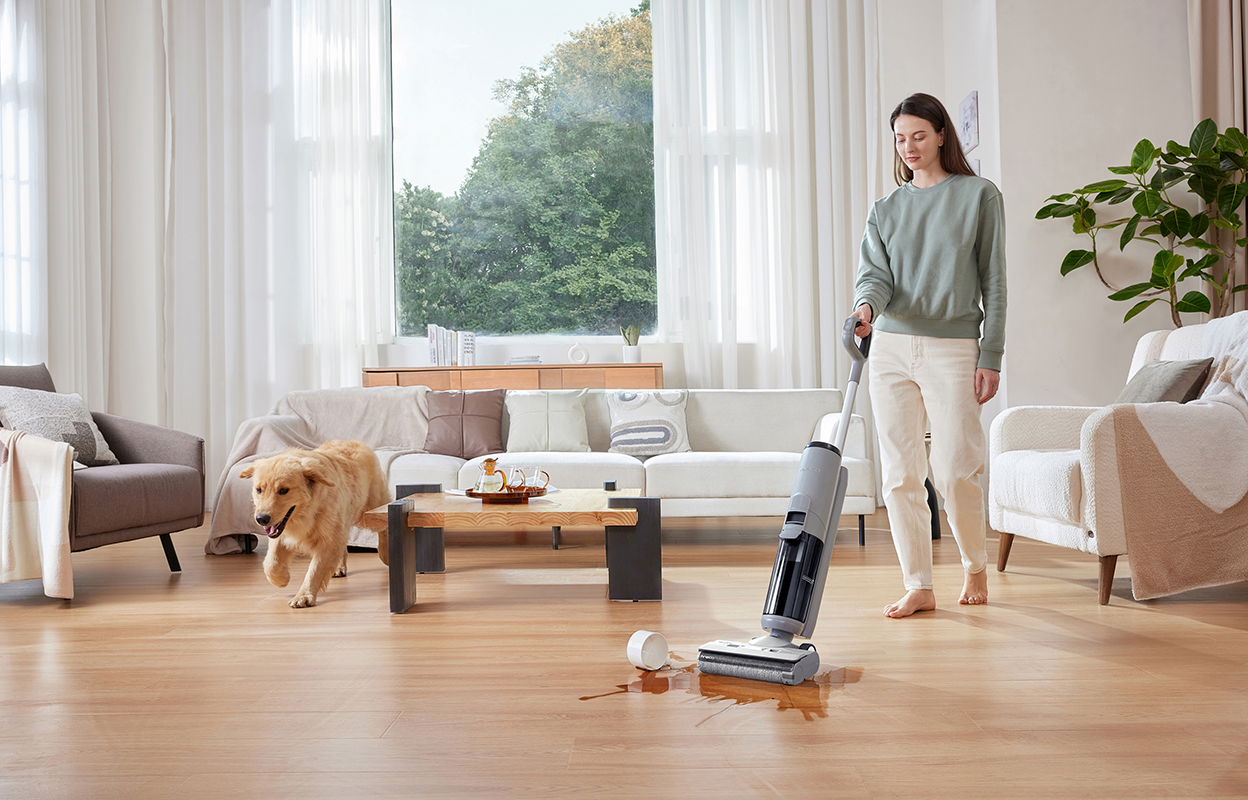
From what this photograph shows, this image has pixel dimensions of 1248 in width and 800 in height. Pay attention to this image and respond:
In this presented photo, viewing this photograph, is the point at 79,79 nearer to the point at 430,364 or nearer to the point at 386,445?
the point at 430,364

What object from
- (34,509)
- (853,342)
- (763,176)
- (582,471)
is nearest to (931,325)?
(853,342)

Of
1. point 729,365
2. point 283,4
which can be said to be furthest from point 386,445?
point 283,4

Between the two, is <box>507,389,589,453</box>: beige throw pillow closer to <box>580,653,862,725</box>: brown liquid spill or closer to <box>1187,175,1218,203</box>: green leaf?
<box>580,653,862,725</box>: brown liquid spill

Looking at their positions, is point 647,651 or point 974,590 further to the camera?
point 974,590

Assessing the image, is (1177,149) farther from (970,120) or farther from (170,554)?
(170,554)

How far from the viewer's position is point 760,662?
1821 millimetres

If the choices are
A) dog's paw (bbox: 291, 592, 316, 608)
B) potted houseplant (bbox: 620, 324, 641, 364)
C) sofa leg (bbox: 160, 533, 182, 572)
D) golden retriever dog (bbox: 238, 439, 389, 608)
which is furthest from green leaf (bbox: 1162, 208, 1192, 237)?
sofa leg (bbox: 160, 533, 182, 572)

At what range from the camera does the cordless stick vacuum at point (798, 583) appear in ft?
5.88

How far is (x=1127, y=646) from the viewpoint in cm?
210

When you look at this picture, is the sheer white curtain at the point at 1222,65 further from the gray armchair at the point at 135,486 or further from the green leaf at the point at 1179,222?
the gray armchair at the point at 135,486

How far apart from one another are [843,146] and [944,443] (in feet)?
10.6

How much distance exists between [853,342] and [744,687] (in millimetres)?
783

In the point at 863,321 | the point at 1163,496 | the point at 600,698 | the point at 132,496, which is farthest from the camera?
the point at 132,496

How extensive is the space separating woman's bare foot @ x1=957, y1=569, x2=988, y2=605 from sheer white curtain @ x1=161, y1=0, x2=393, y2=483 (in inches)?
151
